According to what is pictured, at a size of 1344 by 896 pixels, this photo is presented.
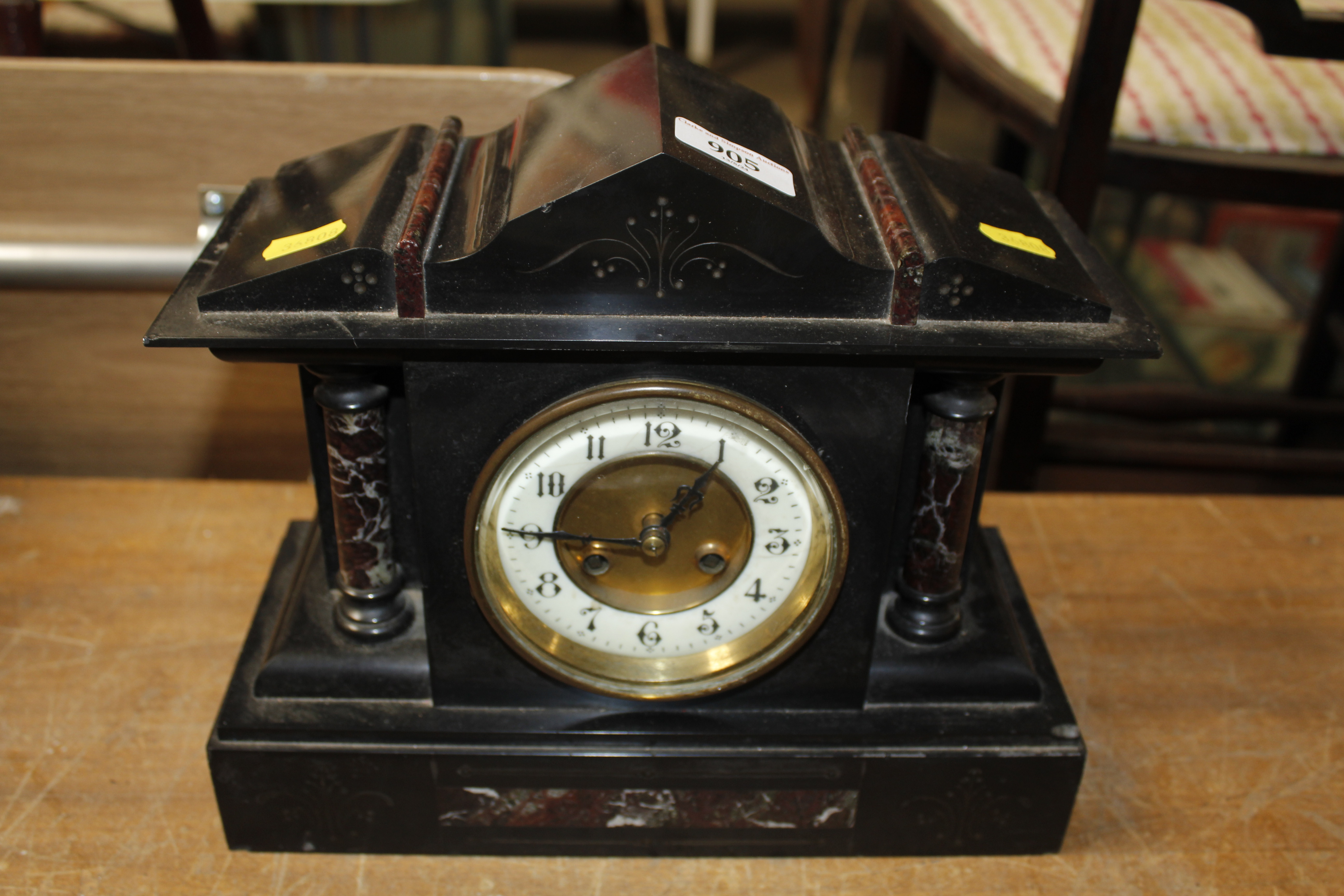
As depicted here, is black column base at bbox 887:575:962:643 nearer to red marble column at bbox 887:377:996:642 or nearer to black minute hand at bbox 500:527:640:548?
red marble column at bbox 887:377:996:642

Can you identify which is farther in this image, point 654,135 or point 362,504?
point 362,504

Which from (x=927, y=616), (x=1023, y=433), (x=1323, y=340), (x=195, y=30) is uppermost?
(x=195, y=30)

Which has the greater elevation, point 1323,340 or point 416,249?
point 416,249

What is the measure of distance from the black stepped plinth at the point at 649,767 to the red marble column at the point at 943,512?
0.08 feet

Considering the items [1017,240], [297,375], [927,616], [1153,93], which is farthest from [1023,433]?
[297,375]

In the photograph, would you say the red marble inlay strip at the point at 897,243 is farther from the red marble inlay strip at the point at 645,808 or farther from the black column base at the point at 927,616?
the red marble inlay strip at the point at 645,808

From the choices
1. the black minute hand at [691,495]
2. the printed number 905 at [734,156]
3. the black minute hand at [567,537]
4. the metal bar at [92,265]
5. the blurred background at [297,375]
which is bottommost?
the blurred background at [297,375]

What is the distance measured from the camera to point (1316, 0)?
144 centimetres

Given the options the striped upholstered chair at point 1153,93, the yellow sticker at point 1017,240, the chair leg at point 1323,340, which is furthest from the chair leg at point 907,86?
the yellow sticker at point 1017,240

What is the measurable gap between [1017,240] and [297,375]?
4.15 feet

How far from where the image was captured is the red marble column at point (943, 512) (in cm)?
90

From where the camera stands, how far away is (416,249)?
79 centimetres

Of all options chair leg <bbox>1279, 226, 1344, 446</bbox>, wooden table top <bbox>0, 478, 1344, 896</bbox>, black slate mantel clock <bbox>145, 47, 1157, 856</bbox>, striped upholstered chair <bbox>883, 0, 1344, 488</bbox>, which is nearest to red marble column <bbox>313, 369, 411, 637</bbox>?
black slate mantel clock <bbox>145, 47, 1157, 856</bbox>

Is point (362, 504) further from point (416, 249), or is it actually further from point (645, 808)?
point (645, 808)
